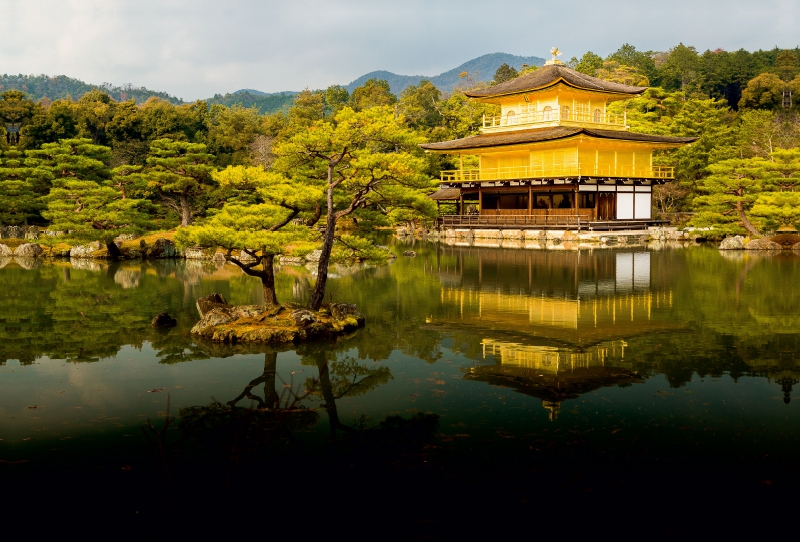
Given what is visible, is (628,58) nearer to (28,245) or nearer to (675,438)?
(28,245)

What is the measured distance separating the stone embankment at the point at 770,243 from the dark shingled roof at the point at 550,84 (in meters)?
13.2

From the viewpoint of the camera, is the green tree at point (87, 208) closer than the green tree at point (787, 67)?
Yes

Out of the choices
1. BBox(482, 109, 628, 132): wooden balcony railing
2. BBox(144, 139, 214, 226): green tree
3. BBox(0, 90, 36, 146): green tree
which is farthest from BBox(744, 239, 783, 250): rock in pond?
BBox(0, 90, 36, 146): green tree

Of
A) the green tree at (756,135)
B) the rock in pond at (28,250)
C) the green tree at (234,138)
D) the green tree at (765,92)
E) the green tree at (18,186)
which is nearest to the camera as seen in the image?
the rock in pond at (28,250)

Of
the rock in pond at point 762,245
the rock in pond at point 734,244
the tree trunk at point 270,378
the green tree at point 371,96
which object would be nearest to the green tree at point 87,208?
the tree trunk at point 270,378

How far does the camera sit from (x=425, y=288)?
20.6 metres

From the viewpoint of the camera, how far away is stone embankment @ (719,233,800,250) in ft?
108

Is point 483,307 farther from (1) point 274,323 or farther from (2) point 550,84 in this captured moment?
(2) point 550,84

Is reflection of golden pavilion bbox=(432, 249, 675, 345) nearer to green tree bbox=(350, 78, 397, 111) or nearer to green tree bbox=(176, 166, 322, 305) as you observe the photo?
green tree bbox=(176, 166, 322, 305)

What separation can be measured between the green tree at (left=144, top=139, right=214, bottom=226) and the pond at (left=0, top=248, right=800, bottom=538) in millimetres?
20497

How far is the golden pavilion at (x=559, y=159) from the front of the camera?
40.0 metres

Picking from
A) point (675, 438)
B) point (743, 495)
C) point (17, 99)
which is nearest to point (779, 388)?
point (675, 438)

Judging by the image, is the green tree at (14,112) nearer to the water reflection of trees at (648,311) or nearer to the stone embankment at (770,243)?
the water reflection of trees at (648,311)

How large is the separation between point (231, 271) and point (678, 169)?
3360 cm
